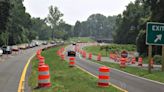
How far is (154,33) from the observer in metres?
29.0

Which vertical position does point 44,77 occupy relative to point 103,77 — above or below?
above

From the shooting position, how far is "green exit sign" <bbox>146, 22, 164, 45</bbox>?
94.3 ft

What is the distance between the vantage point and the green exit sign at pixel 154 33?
28.8 m

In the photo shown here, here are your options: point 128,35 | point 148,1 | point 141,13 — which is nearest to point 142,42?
point 148,1

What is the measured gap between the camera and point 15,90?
16.0 meters

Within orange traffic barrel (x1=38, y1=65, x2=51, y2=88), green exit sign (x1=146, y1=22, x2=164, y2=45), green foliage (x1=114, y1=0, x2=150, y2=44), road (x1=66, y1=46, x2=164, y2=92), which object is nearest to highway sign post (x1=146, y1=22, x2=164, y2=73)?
green exit sign (x1=146, y1=22, x2=164, y2=45)

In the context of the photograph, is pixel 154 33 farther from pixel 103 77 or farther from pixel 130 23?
pixel 130 23

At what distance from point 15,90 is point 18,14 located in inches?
4709

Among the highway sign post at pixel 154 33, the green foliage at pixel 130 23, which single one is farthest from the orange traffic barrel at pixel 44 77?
the green foliage at pixel 130 23

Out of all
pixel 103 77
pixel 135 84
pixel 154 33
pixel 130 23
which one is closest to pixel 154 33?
pixel 154 33

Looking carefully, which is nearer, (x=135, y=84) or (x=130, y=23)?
(x=135, y=84)

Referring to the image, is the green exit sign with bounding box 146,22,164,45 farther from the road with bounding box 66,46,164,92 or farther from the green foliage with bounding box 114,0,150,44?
the green foliage with bounding box 114,0,150,44

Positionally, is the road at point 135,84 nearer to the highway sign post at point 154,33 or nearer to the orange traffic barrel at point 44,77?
the orange traffic barrel at point 44,77

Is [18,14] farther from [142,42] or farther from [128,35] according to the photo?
[142,42]
